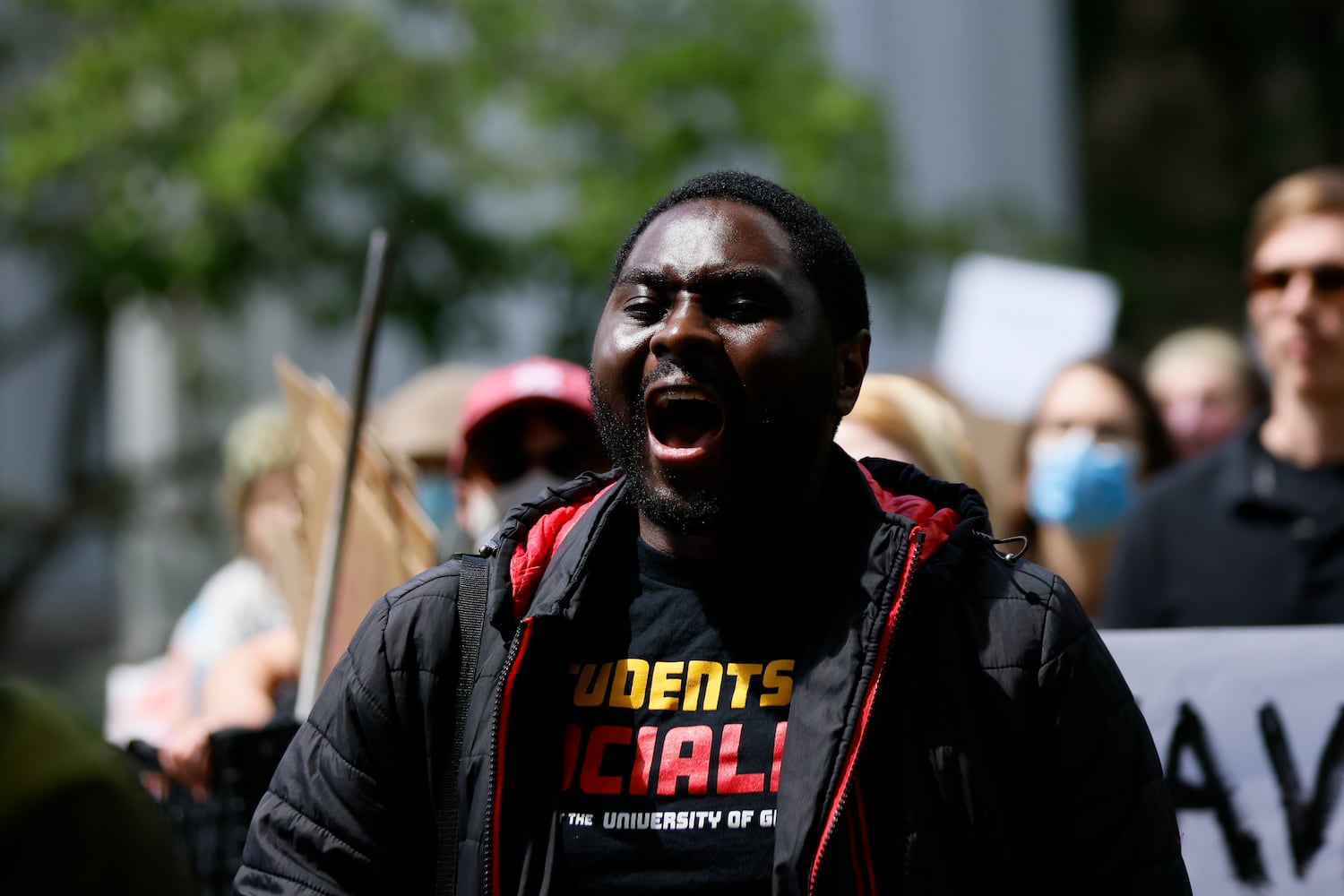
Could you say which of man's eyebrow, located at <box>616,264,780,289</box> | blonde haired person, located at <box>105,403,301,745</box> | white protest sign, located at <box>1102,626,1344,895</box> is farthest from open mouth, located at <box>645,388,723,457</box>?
blonde haired person, located at <box>105,403,301,745</box>

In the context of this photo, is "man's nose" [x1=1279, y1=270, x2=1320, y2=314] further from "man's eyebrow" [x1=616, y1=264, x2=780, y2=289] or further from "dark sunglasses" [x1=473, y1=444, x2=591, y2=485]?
"man's eyebrow" [x1=616, y1=264, x2=780, y2=289]

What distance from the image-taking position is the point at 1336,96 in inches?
834

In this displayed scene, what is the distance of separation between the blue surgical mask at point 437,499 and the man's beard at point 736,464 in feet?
8.60

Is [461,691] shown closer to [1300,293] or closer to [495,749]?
[495,749]

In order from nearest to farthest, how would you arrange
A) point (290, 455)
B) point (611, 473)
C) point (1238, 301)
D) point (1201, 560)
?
1. point (611, 473)
2. point (1201, 560)
3. point (290, 455)
4. point (1238, 301)

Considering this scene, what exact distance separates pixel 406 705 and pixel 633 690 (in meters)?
0.28

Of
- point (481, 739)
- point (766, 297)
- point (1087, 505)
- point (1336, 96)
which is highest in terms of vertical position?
point (1336, 96)

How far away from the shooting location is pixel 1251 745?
3348 millimetres

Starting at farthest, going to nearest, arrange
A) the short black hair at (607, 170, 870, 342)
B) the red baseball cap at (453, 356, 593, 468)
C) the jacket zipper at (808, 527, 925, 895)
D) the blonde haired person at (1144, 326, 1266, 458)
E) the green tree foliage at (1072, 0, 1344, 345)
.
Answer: the green tree foliage at (1072, 0, 1344, 345)
the blonde haired person at (1144, 326, 1266, 458)
the red baseball cap at (453, 356, 593, 468)
the short black hair at (607, 170, 870, 342)
the jacket zipper at (808, 527, 925, 895)

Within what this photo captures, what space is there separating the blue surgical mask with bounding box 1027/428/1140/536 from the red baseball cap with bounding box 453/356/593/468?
1.56 meters

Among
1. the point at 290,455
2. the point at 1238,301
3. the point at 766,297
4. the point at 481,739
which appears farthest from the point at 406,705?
the point at 1238,301

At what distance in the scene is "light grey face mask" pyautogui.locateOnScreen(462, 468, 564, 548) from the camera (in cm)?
383

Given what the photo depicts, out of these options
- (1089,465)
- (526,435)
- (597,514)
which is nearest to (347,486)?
(526,435)

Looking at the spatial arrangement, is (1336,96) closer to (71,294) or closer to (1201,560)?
(71,294)
